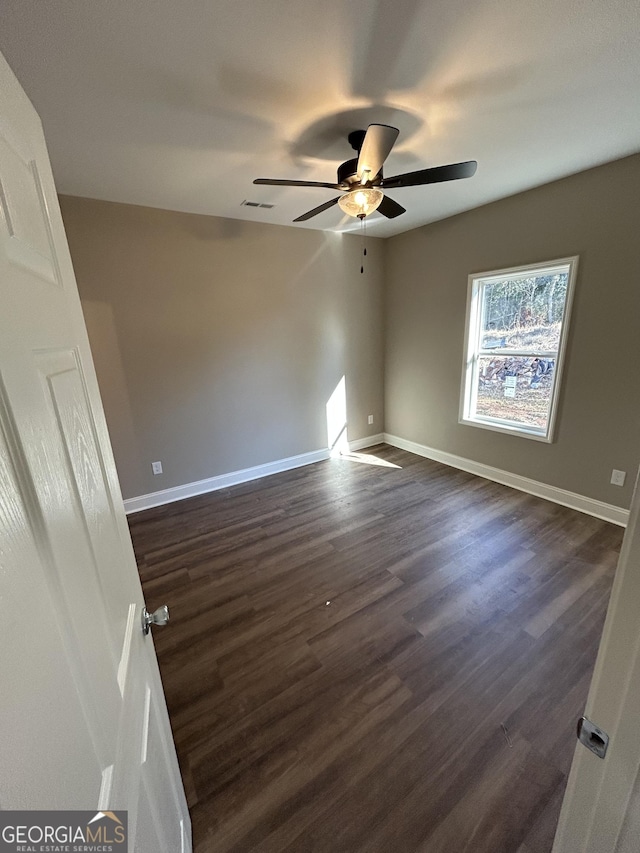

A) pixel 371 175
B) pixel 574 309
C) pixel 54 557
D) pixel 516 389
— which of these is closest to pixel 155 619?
pixel 54 557

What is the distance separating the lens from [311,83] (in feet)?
5.02

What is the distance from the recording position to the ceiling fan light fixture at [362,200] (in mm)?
2021

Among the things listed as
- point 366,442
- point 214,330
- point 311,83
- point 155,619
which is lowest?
point 366,442

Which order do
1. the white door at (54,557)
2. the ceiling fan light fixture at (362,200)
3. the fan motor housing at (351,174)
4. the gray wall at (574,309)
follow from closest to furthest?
the white door at (54,557) → the fan motor housing at (351,174) → the ceiling fan light fixture at (362,200) → the gray wall at (574,309)

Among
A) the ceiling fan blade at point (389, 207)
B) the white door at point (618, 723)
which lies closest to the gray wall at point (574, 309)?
the ceiling fan blade at point (389, 207)

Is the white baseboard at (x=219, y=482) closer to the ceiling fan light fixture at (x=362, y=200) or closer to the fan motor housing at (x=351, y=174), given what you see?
the ceiling fan light fixture at (x=362, y=200)

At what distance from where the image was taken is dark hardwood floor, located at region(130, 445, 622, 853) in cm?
116

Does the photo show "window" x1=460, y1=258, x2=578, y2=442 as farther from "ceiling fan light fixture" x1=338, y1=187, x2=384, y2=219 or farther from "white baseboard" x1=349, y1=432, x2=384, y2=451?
"ceiling fan light fixture" x1=338, y1=187, x2=384, y2=219

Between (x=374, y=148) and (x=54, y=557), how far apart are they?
2034 millimetres

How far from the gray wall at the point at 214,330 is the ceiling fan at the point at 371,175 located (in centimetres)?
145

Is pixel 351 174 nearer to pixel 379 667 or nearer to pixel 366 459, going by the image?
pixel 379 667

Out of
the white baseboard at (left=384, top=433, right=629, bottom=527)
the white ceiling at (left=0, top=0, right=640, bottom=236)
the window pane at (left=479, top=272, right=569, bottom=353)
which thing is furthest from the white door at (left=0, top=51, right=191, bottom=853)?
the window pane at (left=479, top=272, right=569, bottom=353)

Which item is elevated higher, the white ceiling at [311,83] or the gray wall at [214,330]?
the white ceiling at [311,83]

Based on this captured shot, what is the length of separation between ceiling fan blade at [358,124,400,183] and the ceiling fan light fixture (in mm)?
89
